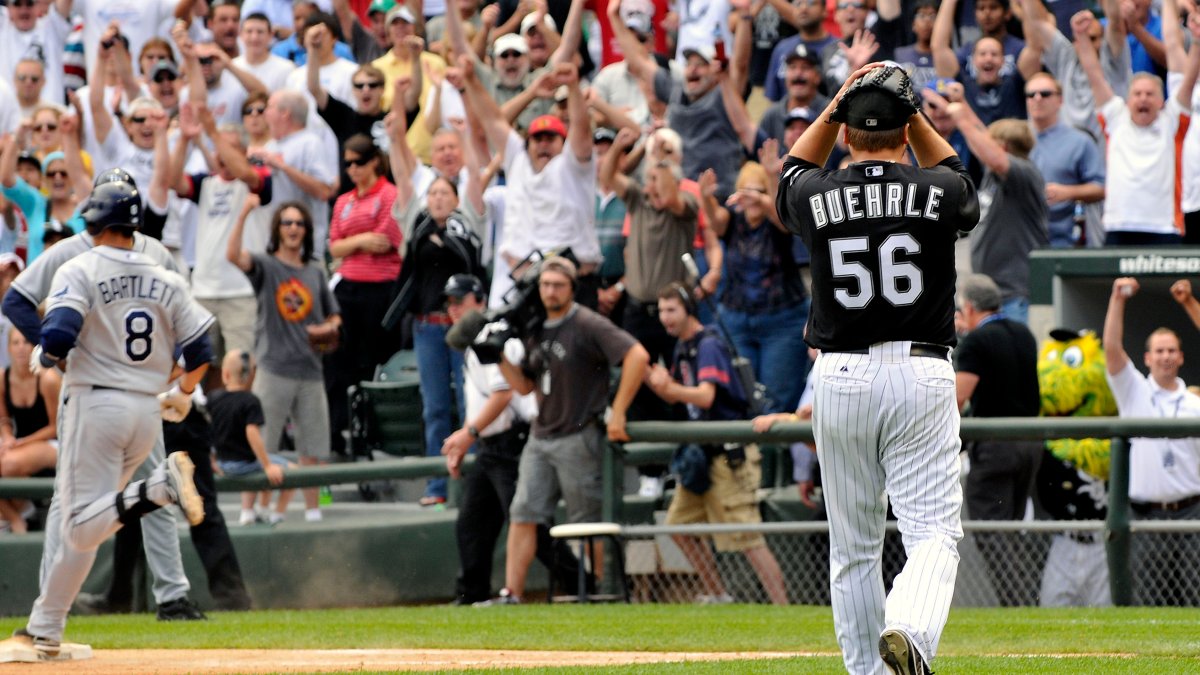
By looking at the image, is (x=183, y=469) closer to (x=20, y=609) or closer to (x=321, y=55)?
(x=20, y=609)

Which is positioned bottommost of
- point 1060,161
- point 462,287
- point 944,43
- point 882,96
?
point 462,287

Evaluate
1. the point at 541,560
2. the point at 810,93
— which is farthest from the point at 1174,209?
the point at 541,560

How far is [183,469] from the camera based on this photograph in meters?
7.54

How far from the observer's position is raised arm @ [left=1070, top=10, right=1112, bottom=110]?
12258 millimetres

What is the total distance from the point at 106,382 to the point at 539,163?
5.18 m

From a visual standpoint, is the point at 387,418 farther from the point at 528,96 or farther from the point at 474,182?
the point at 528,96

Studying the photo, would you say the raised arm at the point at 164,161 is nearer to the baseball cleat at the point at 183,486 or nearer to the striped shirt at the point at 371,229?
the striped shirt at the point at 371,229

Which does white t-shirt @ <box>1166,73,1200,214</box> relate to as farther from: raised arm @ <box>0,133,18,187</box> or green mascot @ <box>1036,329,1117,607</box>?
raised arm @ <box>0,133,18,187</box>

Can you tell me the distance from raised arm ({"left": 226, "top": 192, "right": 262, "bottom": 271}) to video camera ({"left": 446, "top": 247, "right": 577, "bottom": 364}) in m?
2.48

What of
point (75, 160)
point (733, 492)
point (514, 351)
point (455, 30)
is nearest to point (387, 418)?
point (514, 351)

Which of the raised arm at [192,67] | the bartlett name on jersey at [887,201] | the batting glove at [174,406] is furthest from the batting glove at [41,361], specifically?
the raised arm at [192,67]

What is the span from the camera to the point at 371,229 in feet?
43.5

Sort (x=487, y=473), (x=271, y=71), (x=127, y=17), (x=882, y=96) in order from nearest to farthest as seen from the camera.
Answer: (x=882, y=96) < (x=487, y=473) < (x=271, y=71) < (x=127, y=17)

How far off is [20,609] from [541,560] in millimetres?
3250
